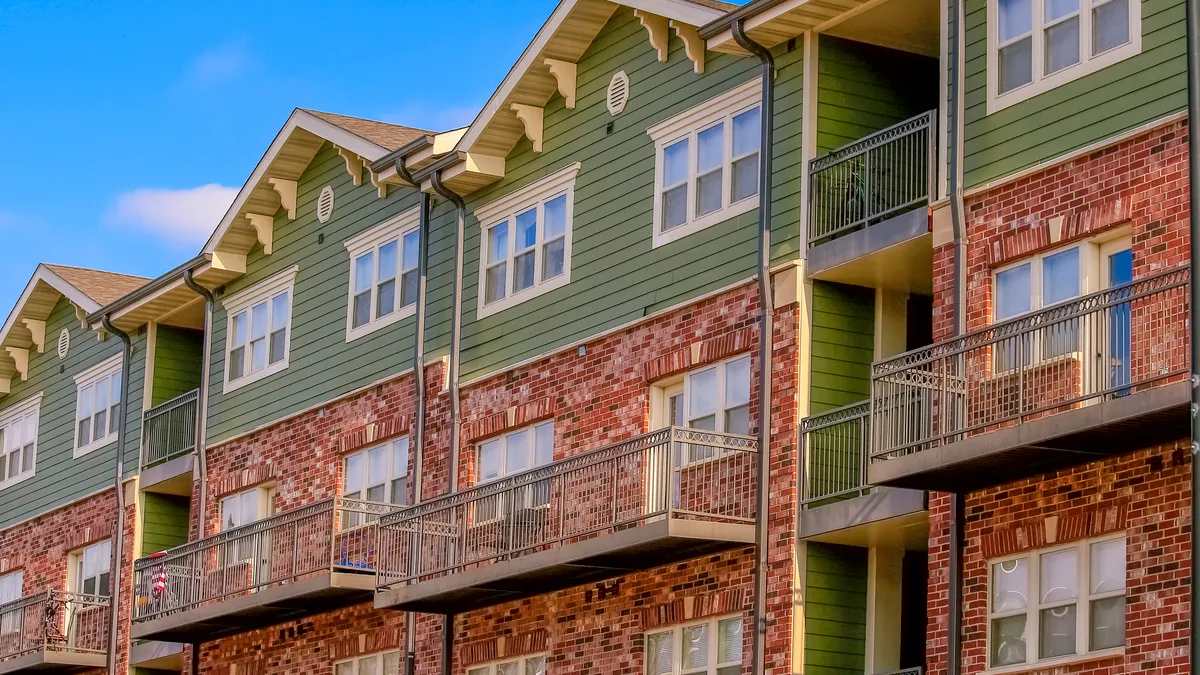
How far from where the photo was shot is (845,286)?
26812 mm

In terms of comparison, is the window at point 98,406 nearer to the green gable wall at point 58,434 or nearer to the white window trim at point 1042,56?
the green gable wall at point 58,434

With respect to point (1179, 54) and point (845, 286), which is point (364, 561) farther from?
point (1179, 54)

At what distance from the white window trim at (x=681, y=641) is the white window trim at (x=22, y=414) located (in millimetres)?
20364

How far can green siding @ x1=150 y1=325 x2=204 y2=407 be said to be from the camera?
40.7 m

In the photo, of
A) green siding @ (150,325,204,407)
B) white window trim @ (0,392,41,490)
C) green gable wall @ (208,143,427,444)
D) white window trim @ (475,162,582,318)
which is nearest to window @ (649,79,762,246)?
white window trim @ (475,162,582,318)

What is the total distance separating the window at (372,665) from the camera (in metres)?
32.8

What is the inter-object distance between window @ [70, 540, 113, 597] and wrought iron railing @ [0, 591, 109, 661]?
1.26 feet

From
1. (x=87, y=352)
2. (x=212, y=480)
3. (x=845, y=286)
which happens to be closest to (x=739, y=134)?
(x=845, y=286)

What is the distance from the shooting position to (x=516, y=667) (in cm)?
3031

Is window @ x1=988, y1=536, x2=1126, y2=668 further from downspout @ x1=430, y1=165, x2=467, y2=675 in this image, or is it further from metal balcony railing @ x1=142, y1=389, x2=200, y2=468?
metal balcony railing @ x1=142, y1=389, x2=200, y2=468

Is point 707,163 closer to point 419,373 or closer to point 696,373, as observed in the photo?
point 696,373

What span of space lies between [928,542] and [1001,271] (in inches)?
125

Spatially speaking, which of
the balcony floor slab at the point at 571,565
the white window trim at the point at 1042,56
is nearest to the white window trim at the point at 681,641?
the balcony floor slab at the point at 571,565

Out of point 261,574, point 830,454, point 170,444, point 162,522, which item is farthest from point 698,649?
point 162,522
